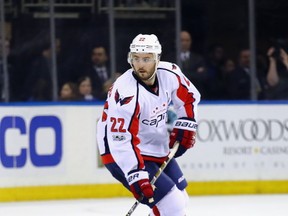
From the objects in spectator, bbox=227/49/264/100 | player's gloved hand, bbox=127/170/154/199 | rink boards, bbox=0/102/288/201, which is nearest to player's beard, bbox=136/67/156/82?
player's gloved hand, bbox=127/170/154/199

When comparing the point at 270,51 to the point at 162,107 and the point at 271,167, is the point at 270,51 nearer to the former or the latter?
the point at 271,167

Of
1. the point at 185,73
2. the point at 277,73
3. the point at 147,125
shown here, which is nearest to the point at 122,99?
the point at 147,125

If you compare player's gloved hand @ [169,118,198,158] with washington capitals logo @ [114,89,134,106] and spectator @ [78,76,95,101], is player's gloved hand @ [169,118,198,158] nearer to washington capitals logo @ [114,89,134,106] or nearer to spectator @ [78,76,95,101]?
washington capitals logo @ [114,89,134,106]

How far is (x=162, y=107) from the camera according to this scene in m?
6.82

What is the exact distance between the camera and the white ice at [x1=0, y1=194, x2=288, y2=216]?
32.1 feet

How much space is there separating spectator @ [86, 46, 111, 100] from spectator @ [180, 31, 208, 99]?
2.38 ft

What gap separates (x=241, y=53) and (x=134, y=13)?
1.13 meters

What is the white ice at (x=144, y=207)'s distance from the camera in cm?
977

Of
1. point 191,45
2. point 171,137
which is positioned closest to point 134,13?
point 191,45

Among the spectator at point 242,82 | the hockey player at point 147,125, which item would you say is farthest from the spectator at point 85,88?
the hockey player at point 147,125

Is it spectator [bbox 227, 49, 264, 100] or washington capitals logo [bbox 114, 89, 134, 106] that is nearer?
washington capitals logo [bbox 114, 89, 134, 106]

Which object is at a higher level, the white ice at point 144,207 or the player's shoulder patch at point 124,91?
the player's shoulder patch at point 124,91

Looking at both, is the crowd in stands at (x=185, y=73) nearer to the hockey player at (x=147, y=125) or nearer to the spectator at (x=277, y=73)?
the spectator at (x=277, y=73)

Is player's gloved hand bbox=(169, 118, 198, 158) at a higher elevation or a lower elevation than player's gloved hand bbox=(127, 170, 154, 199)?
higher
